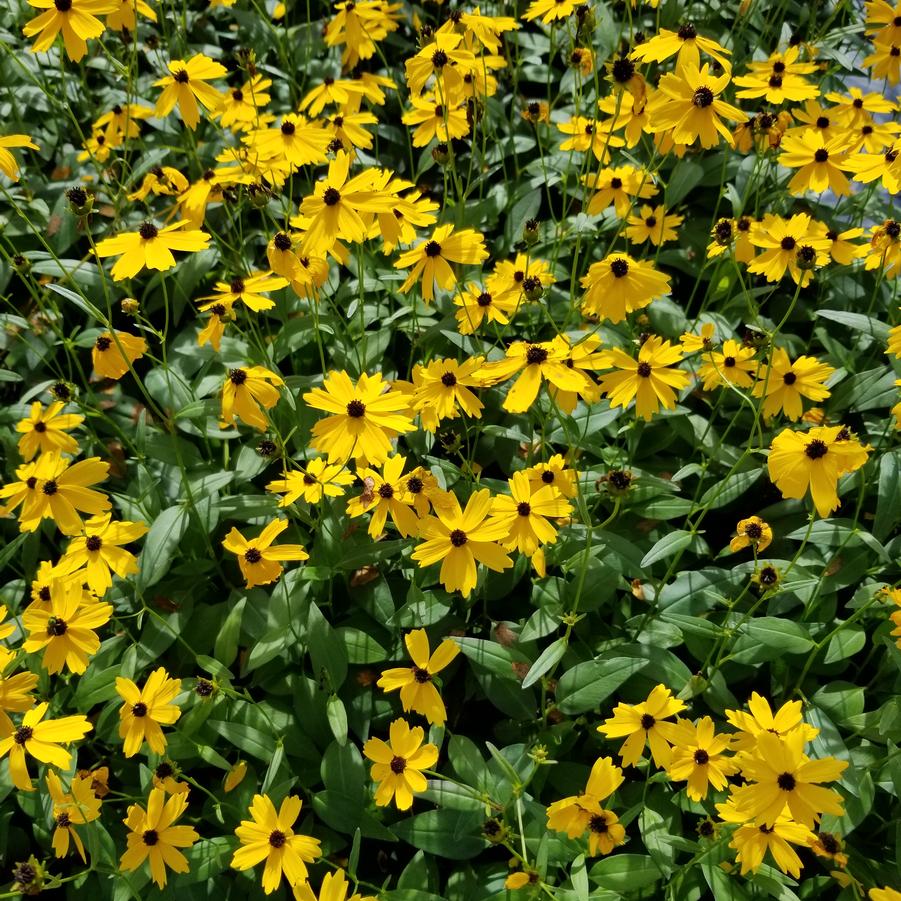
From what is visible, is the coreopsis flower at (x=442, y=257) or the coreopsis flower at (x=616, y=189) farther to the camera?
the coreopsis flower at (x=616, y=189)

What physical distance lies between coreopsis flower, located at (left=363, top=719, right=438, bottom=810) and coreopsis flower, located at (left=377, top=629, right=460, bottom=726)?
0.22 ft

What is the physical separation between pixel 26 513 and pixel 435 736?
1307 mm

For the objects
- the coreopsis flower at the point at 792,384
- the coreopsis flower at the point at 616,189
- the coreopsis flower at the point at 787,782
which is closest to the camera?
the coreopsis flower at the point at 787,782

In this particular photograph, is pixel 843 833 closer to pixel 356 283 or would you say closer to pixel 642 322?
pixel 642 322

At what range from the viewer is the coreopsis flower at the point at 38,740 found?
6.81 feet

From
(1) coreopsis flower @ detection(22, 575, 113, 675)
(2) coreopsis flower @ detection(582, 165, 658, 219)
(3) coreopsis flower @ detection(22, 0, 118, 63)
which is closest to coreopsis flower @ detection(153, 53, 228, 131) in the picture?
(3) coreopsis flower @ detection(22, 0, 118, 63)

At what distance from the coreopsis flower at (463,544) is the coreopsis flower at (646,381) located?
490 mm

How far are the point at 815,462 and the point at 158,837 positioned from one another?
71.1 inches

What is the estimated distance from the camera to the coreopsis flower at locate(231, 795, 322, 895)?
1985mm

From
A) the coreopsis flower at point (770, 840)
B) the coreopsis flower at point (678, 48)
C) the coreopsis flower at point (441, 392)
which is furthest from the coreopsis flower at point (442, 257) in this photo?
the coreopsis flower at point (770, 840)

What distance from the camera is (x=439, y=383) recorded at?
2.44 meters

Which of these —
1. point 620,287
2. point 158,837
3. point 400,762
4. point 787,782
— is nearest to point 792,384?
point 620,287

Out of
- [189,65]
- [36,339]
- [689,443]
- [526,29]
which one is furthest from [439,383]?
[526,29]

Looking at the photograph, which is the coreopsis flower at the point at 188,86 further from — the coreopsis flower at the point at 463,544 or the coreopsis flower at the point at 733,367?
the coreopsis flower at the point at 733,367
